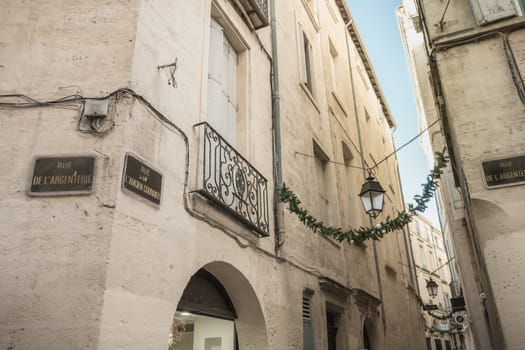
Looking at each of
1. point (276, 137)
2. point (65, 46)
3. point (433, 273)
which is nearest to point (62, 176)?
point (65, 46)

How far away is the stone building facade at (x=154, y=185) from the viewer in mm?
3041

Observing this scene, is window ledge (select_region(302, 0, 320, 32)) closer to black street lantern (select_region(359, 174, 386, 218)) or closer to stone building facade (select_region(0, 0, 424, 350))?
stone building facade (select_region(0, 0, 424, 350))

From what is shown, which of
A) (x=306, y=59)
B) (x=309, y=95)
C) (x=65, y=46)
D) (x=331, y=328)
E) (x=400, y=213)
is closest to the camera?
(x=65, y=46)

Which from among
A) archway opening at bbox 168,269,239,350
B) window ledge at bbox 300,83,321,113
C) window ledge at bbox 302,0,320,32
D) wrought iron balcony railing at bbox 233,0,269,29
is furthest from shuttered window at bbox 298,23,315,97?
archway opening at bbox 168,269,239,350

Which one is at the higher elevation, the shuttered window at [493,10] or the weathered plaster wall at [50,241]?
the shuttered window at [493,10]

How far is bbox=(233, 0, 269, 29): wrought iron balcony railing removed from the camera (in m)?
6.29

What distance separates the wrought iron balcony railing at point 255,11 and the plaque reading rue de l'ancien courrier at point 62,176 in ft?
12.5

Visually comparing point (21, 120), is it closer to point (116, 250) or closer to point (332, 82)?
point (116, 250)

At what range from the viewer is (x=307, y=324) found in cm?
618

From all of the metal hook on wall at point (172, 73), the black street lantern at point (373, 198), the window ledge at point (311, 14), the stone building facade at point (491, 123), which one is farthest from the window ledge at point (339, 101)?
the metal hook on wall at point (172, 73)

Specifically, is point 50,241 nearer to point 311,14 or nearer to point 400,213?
point 400,213

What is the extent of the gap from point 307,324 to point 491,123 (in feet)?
11.8

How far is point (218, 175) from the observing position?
4621 millimetres

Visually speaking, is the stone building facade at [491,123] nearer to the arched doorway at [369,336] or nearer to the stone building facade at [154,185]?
the stone building facade at [154,185]
